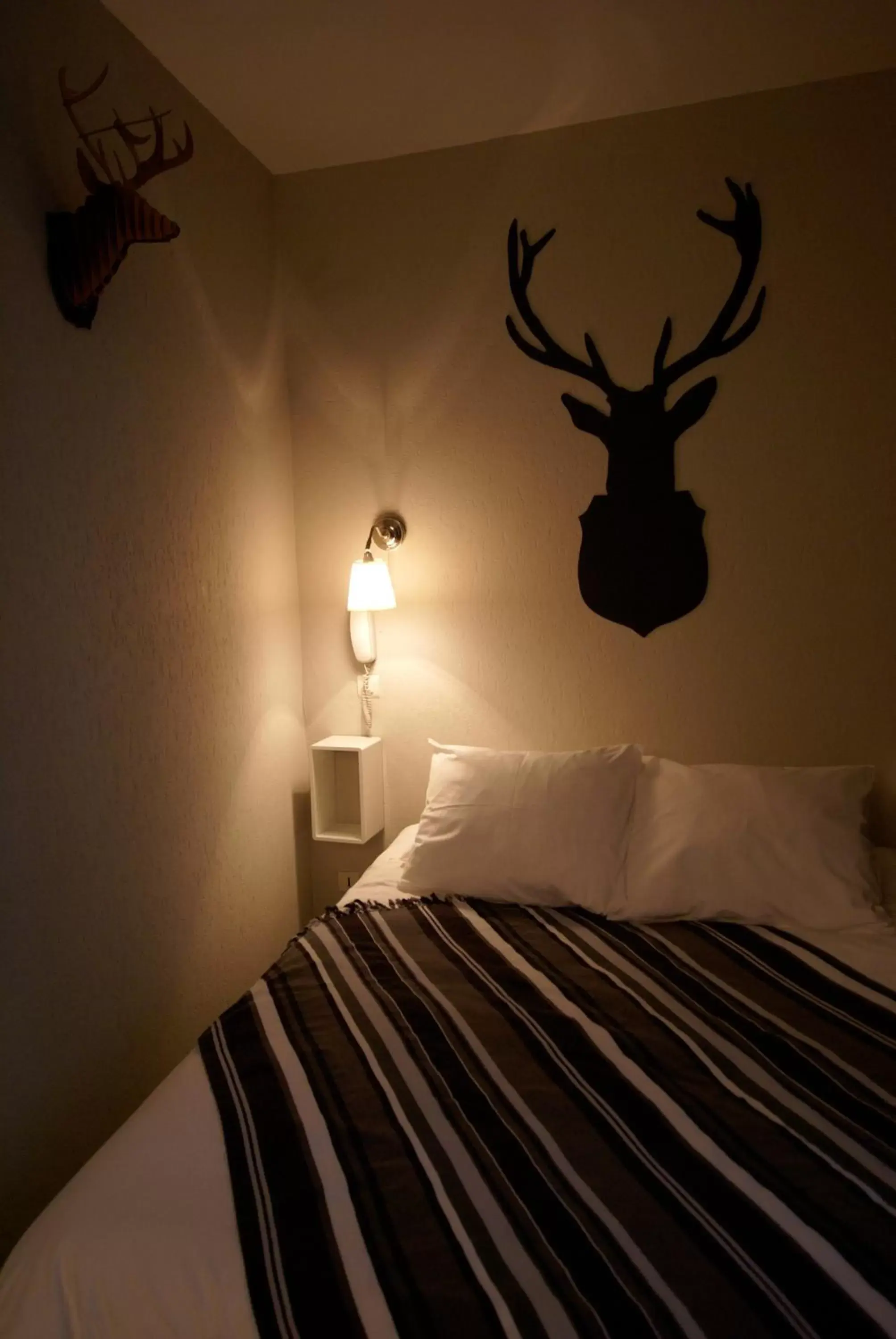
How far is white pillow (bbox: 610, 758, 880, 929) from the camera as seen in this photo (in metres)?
1.70

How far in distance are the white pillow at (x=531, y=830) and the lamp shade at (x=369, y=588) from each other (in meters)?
0.55

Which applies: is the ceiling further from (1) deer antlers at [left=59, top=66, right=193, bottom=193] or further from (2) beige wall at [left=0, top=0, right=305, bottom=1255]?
(1) deer antlers at [left=59, top=66, right=193, bottom=193]

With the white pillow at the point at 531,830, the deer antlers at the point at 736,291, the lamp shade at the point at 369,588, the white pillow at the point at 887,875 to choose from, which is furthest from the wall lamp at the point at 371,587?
the white pillow at the point at 887,875

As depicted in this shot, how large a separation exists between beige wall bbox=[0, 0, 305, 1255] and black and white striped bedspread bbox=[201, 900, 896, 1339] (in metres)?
0.36

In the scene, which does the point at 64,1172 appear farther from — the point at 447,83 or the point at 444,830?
the point at 447,83

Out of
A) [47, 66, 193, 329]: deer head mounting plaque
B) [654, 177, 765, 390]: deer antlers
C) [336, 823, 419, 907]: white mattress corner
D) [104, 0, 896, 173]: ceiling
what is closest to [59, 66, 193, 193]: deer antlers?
[47, 66, 193, 329]: deer head mounting plaque

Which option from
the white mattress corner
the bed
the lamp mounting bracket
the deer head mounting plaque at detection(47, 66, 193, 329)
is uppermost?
the deer head mounting plaque at detection(47, 66, 193, 329)

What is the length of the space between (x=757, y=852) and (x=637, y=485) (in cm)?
103

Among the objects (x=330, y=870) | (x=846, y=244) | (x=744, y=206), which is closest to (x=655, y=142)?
(x=744, y=206)

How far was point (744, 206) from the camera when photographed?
197cm

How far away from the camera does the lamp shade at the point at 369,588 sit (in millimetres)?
2186

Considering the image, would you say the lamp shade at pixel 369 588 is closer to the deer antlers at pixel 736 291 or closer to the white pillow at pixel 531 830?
the white pillow at pixel 531 830

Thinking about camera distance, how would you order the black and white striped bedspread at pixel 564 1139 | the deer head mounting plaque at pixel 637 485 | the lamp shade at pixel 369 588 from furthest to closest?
1. the lamp shade at pixel 369 588
2. the deer head mounting plaque at pixel 637 485
3. the black and white striped bedspread at pixel 564 1139

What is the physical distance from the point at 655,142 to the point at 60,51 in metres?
1.44
